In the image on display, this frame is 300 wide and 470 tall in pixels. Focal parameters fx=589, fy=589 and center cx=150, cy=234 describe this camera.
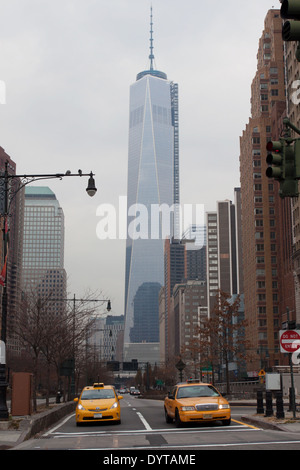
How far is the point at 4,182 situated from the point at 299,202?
228ft

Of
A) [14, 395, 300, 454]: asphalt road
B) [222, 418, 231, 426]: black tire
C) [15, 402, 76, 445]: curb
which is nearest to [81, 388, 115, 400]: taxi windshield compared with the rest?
[15, 402, 76, 445]: curb

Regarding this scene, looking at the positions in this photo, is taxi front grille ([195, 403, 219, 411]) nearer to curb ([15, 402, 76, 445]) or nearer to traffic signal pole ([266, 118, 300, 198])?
curb ([15, 402, 76, 445])

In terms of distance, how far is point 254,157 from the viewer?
130125 mm

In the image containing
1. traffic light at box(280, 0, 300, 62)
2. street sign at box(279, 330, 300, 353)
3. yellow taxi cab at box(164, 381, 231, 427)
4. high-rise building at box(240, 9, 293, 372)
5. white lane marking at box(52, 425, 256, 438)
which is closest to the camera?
traffic light at box(280, 0, 300, 62)

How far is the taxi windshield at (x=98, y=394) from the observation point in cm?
2181

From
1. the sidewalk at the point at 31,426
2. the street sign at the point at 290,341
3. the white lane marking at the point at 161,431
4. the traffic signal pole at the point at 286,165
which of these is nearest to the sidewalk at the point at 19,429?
the sidewalk at the point at 31,426

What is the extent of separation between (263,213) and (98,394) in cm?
11008

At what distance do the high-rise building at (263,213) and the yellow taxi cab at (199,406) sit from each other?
Result: 97046mm

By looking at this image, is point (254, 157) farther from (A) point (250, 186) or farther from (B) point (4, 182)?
(B) point (4, 182)

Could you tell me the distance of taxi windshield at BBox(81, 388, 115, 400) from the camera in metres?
21.8

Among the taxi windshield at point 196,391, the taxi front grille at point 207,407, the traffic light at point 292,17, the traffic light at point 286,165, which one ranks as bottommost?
the taxi front grille at point 207,407

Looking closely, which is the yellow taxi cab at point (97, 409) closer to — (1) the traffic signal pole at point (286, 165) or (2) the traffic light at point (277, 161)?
(1) the traffic signal pole at point (286, 165)

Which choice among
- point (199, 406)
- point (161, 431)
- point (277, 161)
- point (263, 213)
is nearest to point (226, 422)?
point (199, 406)
